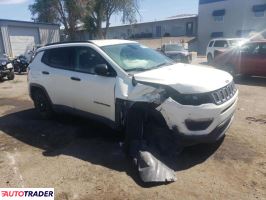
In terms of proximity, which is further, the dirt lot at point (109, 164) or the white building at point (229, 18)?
the white building at point (229, 18)

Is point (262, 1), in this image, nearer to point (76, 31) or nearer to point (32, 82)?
point (76, 31)

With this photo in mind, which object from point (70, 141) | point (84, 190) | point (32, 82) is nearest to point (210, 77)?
point (84, 190)

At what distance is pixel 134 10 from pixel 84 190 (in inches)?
1418

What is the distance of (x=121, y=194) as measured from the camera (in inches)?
144

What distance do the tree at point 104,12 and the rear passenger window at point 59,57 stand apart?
3154 cm

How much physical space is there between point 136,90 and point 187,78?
788 mm

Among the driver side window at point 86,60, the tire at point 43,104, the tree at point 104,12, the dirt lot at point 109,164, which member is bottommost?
the dirt lot at point 109,164

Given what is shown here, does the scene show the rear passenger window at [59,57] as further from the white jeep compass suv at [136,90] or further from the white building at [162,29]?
the white building at [162,29]

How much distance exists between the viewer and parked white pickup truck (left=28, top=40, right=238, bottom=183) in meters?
4.05

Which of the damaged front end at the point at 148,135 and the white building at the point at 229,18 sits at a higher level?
the white building at the point at 229,18

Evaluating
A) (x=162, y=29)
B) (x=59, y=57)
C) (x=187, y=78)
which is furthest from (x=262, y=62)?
(x=162, y=29)

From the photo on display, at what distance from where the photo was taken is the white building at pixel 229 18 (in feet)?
113

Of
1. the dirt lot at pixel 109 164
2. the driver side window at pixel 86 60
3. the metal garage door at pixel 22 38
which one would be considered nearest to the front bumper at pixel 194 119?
the dirt lot at pixel 109 164

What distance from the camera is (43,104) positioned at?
683 cm
